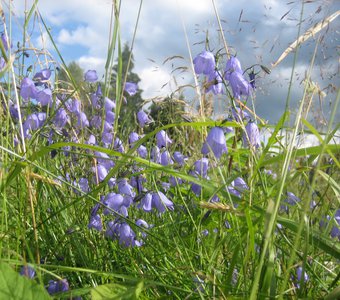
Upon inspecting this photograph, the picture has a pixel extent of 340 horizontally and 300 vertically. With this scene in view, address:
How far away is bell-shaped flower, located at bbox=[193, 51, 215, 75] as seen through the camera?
184 centimetres

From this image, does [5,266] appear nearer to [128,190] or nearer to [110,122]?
[128,190]

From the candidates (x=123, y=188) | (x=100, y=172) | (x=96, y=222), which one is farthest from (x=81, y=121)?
A: (x=96, y=222)

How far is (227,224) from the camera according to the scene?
2.26 metres

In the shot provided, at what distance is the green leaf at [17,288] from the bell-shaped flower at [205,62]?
3.33 feet

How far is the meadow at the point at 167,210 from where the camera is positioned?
1.29 metres

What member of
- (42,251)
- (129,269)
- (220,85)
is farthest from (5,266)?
(220,85)

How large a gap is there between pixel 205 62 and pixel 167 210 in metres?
0.56

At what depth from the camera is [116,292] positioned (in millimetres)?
1224

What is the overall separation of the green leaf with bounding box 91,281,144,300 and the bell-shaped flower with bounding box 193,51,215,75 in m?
0.88

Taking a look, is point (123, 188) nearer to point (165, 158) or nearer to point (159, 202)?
point (159, 202)

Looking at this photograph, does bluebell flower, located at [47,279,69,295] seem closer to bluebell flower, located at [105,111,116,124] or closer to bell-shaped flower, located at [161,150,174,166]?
bell-shaped flower, located at [161,150,174,166]

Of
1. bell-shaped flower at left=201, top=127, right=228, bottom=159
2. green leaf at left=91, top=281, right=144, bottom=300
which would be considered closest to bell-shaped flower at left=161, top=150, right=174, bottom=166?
bell-shaped flower at left=201, top=127, right=228, bottom=159

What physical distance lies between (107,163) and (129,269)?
0.72 metres

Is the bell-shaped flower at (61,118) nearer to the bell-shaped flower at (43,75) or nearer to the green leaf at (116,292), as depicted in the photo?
the bell-shaped flower at (43,75)
